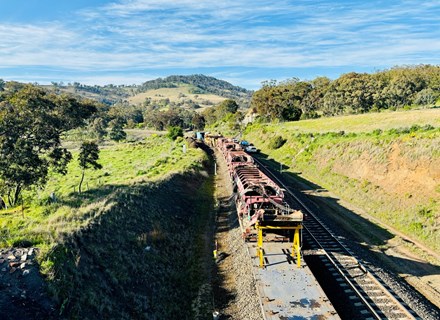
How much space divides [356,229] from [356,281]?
8.66 metres

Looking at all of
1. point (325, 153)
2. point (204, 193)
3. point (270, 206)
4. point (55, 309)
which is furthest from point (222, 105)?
point (55, 309)

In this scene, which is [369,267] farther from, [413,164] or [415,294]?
[413,164]

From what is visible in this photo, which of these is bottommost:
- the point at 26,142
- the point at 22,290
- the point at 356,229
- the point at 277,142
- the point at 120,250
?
the point at 356,229

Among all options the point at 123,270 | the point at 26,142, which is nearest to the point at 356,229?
the point at 123,270

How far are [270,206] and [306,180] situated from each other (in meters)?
21.0

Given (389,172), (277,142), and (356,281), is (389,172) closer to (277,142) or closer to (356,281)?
(356,281)

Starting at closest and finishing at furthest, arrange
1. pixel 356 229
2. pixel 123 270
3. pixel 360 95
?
1. pixel 123 270
2. pixel 356 229
3. pixel 360 95

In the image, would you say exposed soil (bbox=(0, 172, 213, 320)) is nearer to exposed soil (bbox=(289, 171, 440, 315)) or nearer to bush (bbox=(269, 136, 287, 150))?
exposed soil (bbox=(289, 171, 440, 315))

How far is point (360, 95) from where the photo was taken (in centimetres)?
8119

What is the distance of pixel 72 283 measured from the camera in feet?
36.1

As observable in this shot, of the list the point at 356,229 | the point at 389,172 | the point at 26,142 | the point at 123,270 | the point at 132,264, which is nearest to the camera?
the point at 123,270

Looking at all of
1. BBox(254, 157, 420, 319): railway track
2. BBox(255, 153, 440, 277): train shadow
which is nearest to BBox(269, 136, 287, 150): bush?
BBox(255, 153, 440, 277): train shadow

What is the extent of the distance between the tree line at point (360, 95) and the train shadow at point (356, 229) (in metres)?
54.8

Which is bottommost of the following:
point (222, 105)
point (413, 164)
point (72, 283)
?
point (72, 283)
